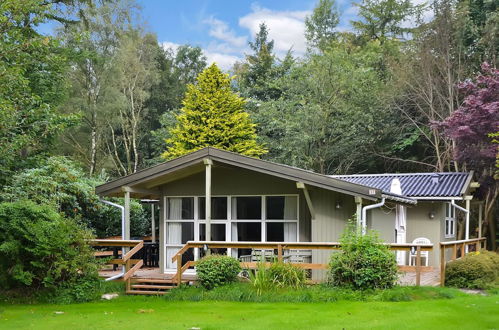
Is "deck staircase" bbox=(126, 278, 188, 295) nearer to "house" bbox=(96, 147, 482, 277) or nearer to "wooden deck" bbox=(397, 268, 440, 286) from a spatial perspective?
"house" bbox=(96, 147, 482, 277)

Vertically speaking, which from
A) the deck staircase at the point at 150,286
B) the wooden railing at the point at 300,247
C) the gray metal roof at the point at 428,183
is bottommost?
the deck staircase at the point at 150,286

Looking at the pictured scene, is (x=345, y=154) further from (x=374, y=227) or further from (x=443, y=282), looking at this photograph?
(x=443, y=282)

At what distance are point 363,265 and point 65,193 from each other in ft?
30.4

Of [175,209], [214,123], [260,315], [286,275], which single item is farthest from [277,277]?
[214,123]

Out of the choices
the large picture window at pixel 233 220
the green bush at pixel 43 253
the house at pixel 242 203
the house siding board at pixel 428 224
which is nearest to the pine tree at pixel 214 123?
the house siding board at pixel 428 224

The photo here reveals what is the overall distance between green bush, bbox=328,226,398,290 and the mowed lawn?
27.3 inches

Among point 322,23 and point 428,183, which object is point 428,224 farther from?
point 322,23

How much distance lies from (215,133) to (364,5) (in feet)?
47.9

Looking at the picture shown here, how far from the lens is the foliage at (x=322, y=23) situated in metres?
32.5

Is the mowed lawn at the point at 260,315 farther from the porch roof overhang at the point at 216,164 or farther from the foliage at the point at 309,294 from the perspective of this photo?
the porch roof overhang at the point at 216,164

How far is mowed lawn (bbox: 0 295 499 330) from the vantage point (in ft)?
24.9

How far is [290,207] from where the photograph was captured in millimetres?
12492

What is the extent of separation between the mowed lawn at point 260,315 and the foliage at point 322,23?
25.1m

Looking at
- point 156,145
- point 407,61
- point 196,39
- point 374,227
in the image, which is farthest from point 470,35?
point 196,39
